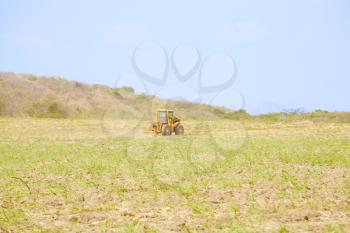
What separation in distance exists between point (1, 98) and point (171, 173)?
4811 cm

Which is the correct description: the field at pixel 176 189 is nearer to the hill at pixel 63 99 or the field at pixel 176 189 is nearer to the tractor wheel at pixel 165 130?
the tractor wheel at pixel 165 130

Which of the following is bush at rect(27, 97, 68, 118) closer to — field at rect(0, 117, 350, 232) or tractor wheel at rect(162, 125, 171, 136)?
tractor wheel at rect(162, 125, 171, 136)

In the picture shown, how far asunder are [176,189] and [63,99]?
55334mm

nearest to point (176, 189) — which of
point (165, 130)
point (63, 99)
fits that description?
point (165, 130)

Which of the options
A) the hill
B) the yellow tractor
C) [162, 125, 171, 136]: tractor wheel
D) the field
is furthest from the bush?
the field

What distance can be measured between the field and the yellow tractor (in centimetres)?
894

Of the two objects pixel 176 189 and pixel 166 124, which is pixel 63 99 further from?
pixel 176 189

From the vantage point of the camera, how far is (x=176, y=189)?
1405 centimetres

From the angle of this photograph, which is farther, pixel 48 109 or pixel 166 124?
pixel 48 109

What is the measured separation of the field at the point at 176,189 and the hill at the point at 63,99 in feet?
119

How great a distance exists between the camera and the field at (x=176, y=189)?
10.1 m

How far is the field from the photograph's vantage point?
1007 centimetres

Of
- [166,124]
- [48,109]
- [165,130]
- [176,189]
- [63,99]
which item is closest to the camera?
[176,189]

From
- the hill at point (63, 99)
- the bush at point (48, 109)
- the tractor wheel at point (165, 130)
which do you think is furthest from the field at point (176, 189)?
the hill at point (63, 99)
